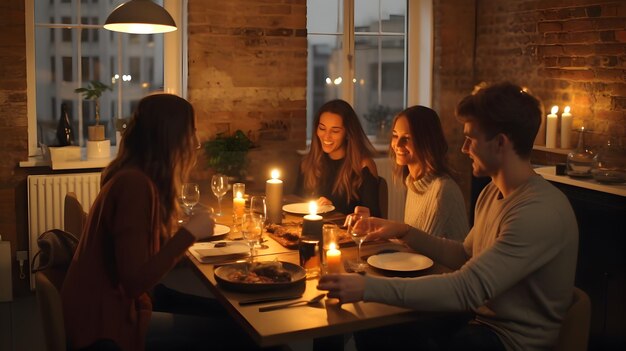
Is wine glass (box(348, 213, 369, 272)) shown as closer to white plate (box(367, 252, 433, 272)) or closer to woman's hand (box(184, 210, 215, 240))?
white plate (box(367, 252, 433, 272))

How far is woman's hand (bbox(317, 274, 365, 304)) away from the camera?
6.77 feet

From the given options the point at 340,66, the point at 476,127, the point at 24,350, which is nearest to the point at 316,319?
the point at 476,127

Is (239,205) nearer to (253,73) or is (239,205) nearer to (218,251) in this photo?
(218,251)

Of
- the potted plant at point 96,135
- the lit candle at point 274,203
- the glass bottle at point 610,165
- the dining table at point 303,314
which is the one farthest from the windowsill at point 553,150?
the potted plant at point 96,135

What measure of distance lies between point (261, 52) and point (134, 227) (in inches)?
118

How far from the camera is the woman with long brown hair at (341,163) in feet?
12.6

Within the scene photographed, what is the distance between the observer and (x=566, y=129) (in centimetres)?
465

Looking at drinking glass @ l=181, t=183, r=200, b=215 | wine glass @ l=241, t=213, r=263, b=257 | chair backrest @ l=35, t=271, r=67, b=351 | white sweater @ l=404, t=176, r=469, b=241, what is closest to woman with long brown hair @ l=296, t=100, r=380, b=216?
white sweater @ l=404, t=176, r=469, b=241

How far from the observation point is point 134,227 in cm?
220

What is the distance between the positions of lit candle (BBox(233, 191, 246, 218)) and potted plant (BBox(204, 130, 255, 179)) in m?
1.39

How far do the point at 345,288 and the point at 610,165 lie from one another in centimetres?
257

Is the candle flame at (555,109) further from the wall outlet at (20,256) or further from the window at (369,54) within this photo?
the wall outlet at (20,256)

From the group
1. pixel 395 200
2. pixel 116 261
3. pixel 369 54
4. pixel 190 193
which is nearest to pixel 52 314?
pixel 116 261

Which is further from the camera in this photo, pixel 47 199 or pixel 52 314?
pixel 47 199
